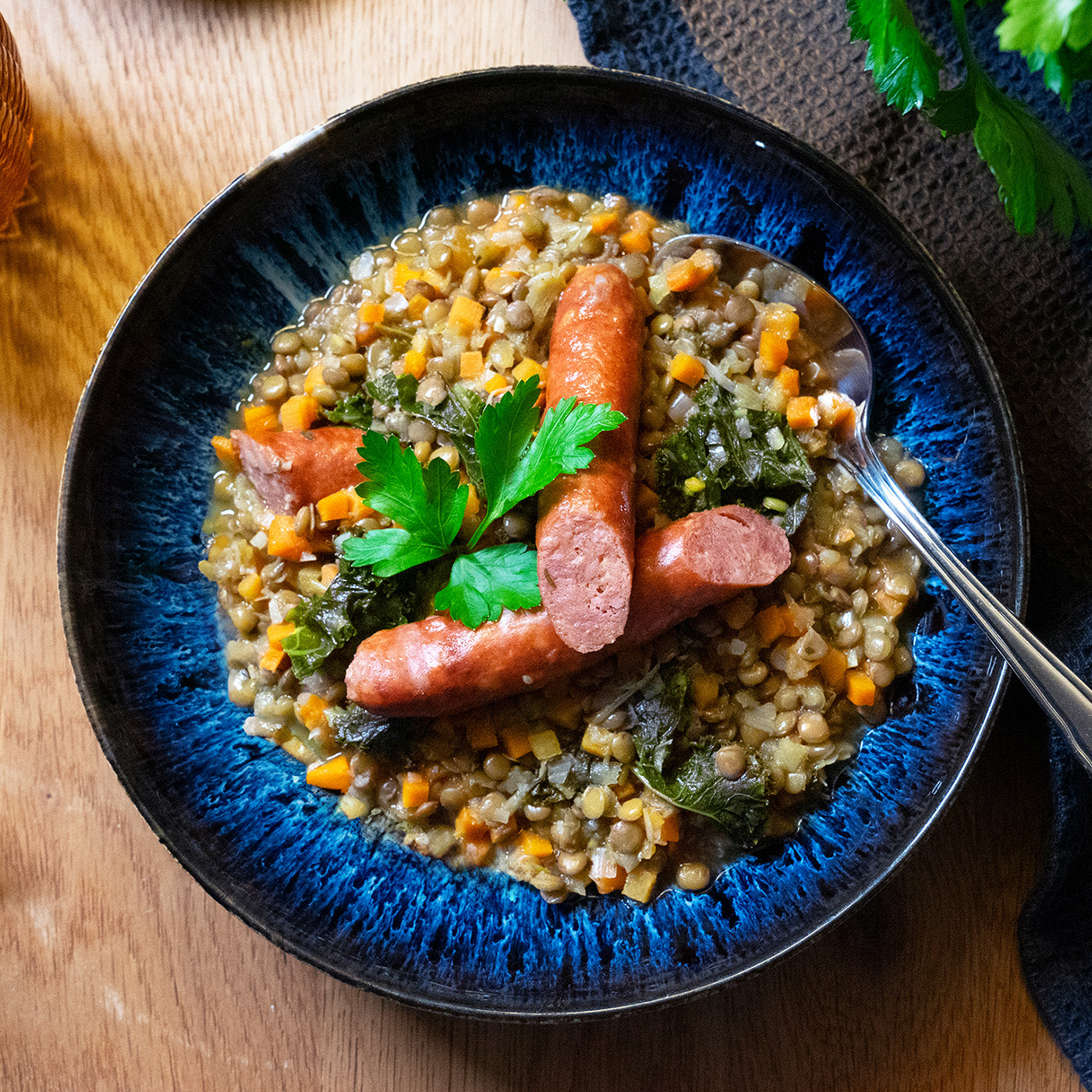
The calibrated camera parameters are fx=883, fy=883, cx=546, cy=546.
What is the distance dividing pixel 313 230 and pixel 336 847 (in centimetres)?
189

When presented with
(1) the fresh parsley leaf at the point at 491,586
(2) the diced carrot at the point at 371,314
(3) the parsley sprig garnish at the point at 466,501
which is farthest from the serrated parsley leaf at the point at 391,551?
(2) the diced carrot at the point at 371,314

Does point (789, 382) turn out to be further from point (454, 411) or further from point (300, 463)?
point (300, 463)

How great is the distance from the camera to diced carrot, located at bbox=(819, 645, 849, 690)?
256 cm

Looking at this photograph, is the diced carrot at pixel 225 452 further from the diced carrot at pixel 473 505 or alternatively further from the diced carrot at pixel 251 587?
the diced carrot at pixel 473 505

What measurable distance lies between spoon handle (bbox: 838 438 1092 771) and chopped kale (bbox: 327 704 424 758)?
1506mm

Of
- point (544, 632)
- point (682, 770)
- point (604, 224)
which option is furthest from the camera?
point (604, 224)

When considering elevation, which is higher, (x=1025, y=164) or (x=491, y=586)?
(x=1025, y=164)

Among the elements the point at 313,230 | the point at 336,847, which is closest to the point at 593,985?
the point at 336,847

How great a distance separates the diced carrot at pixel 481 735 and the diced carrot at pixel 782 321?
1434 millimetres

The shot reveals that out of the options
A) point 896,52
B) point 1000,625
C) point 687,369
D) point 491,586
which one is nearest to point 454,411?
point 491,586

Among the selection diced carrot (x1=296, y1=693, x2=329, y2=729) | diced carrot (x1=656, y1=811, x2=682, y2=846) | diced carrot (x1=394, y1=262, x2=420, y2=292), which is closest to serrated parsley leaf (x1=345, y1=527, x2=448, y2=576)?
diced carrot (x1=296, y1=693, x2=329, y2=729)

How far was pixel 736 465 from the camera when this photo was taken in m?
2.51

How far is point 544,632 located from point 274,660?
35.1 inches

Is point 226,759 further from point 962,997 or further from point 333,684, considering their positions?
point 962,997
